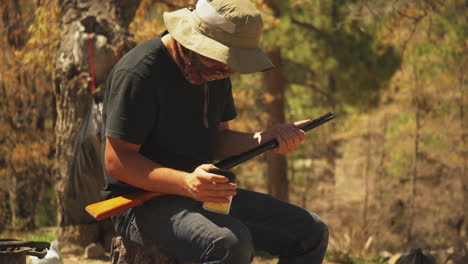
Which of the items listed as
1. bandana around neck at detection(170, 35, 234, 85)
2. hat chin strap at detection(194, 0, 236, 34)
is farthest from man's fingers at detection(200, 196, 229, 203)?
hat chin strap at detection(194, 0, 236, 34)

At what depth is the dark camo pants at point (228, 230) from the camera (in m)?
2.29

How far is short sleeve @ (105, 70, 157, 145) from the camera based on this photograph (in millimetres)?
2387

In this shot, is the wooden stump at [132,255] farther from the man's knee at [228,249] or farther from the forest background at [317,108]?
the forest background at [317,108]

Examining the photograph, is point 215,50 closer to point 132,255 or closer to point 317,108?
point 132,255

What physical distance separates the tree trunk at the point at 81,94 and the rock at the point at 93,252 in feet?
0.53

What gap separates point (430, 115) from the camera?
12.6 meters

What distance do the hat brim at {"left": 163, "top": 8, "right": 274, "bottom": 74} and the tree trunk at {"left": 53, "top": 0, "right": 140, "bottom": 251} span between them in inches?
81.2

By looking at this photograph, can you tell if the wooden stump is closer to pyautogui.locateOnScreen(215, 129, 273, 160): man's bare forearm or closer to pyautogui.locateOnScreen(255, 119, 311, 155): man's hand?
pyautogui.locateOnScreen(215, 129, 273, 160): man's bare forearm

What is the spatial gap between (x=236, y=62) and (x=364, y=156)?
12.3 metres

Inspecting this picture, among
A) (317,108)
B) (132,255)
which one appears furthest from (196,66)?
(317,108)

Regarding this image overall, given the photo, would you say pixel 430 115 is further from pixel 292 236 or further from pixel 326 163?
pixel 292 236

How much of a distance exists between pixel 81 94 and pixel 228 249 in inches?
116

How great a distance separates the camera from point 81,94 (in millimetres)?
4832

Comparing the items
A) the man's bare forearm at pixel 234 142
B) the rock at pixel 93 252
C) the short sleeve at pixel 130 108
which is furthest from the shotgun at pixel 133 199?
the rock at pixel 93 252
